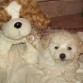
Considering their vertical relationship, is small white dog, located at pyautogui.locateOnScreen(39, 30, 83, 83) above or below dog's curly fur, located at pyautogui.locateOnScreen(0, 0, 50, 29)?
below

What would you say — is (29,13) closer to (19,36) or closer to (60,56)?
(19,36)

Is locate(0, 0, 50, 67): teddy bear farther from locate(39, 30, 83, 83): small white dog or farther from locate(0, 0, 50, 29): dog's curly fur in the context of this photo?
locate(39, 30, 83, 83): small white dog

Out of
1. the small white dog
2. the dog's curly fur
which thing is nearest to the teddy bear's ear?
the dog's curly fur

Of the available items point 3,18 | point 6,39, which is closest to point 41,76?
point 6,39

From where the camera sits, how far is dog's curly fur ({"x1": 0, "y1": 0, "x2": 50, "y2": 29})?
1.56m

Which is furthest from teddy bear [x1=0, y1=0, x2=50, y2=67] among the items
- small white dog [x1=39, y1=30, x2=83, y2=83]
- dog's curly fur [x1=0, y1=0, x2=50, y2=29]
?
small white dog [x1=39, y1=30, x2=83, y2=83]

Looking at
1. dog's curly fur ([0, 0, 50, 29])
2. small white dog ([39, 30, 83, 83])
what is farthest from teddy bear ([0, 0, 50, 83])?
small white dog ([39, 30, 83, 83])

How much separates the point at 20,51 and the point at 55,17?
37.9 inches

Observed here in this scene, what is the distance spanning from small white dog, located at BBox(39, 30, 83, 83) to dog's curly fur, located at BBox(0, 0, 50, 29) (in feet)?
0.40

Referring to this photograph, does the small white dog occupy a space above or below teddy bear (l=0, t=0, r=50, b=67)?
below

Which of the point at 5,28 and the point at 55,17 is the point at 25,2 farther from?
the point at 55,17

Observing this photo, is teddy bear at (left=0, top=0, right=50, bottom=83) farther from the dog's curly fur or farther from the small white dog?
the small white dog

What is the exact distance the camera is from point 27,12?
63.4 inches

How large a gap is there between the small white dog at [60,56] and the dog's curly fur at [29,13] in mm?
122
